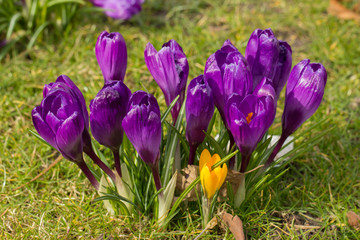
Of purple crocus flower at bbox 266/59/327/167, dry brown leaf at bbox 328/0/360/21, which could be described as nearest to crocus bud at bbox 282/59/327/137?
purple crocus flower at bbox 266/59/327/167

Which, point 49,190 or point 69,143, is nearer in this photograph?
point 69,143

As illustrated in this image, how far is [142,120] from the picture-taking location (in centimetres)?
138

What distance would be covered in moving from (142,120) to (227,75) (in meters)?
0.35

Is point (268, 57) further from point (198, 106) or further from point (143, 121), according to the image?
point (143, 121)

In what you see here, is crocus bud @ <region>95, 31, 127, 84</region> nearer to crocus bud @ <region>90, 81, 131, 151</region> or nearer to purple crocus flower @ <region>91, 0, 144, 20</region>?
crocus bud @ <region>90, 81, 131, 151</region>

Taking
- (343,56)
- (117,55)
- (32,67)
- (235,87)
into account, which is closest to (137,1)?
(32,67)

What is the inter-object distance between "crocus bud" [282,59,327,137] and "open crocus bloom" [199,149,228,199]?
335 mm

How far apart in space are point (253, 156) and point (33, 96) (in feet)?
5.38

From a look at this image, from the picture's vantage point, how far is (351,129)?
8.34 feet

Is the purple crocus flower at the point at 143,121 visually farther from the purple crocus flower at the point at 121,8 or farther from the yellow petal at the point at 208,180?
the purple crocus flower at the point at 121,8

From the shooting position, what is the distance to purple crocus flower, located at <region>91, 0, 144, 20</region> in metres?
3.29

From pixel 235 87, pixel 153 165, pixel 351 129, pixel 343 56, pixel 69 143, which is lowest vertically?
pixel 351 129

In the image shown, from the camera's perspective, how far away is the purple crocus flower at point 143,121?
53.6 inches

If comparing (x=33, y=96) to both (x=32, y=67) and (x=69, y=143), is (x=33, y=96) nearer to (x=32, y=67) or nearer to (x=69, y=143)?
(x=32, y=67)
